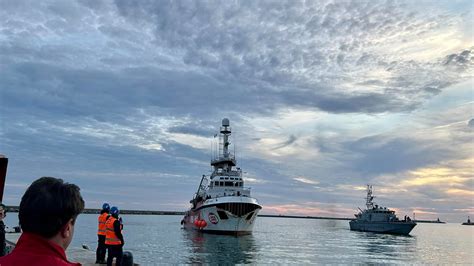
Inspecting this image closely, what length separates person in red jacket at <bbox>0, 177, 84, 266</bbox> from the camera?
2.37 meters

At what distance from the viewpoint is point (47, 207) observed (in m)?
2.46

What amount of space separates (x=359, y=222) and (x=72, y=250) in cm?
8969

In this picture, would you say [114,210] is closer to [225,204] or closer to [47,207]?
[47,207]

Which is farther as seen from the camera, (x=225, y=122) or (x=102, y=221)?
(x=225, y=122)

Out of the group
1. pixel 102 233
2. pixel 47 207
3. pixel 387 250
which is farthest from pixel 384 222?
pixel 47 207

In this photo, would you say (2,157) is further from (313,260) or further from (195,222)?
(195,222)

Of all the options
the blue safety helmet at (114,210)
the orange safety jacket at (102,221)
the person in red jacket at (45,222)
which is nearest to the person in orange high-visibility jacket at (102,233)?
the orange safety jacket at (102,221)

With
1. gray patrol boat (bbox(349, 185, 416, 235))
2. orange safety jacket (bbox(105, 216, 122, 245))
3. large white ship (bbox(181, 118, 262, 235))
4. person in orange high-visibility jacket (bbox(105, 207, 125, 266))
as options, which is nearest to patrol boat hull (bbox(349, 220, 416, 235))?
gray patrol boat (bbox(349, 185, 416, 235))

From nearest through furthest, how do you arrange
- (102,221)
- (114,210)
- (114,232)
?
(114,232) → (114,210) → (102,221)

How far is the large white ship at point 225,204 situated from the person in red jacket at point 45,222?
52741 millimetres

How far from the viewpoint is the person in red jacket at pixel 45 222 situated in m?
2.37

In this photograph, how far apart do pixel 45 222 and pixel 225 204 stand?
53.1 metres

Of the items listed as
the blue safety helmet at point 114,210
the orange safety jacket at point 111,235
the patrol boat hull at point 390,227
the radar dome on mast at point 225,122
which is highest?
the radar dome on mast at point 225,122

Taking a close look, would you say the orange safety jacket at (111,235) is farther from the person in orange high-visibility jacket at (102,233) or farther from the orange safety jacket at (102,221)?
the orange safety jacket at (102,221)
